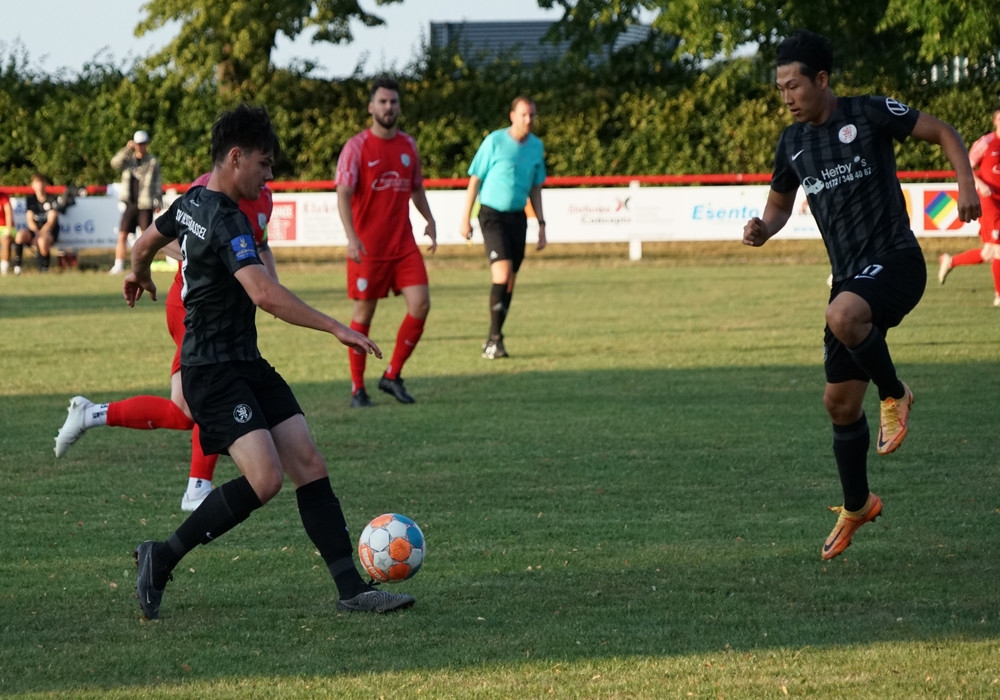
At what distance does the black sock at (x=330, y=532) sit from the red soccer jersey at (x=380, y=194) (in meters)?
4.93

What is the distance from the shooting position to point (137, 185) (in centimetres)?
2120

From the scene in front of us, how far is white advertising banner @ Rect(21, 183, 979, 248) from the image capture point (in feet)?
74.9

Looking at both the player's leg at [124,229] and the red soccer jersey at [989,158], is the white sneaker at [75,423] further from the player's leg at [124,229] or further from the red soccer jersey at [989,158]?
the player's leg at [124,229]

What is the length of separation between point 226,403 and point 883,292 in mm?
2529

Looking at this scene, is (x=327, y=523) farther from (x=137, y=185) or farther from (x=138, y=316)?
(x=137, y=185)

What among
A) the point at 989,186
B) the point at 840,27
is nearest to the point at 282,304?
the point at 989,186

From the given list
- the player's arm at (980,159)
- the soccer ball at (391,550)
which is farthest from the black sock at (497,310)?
the soccer ball at (391,550)

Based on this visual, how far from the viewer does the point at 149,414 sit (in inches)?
244

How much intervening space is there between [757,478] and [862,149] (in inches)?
76.2

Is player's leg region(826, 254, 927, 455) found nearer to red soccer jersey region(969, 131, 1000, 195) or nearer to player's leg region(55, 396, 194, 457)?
player's leg region(55, 396, 194, 457)

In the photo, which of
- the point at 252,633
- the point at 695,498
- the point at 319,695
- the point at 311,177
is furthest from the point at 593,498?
the point at 311,177

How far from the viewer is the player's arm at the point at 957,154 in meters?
5.28

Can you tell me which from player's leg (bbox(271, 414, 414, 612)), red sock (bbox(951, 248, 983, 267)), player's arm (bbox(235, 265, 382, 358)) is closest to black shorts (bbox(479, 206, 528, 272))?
red sock (bbox(951, 248, 983, 267))

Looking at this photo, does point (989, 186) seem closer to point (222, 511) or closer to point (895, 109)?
point (895, 109)
